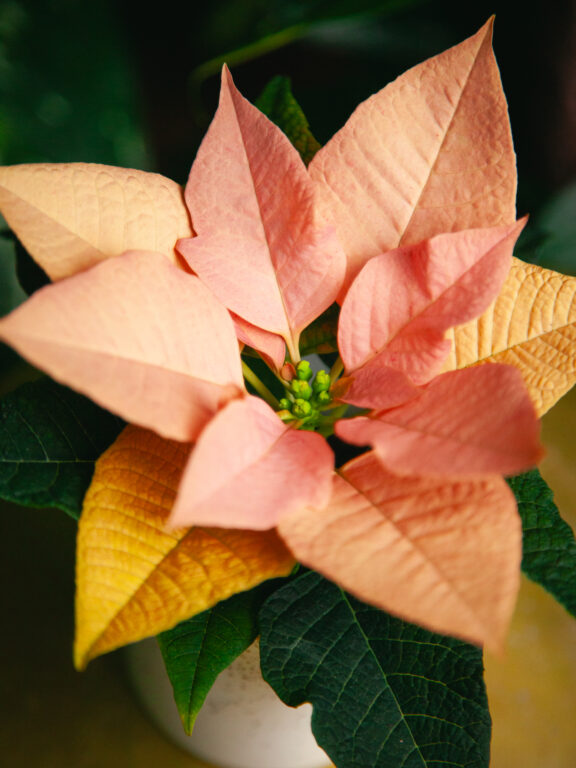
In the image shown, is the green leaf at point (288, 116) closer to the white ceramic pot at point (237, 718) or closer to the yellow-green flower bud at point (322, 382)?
the yellow-green flower bud at point (322, 382)

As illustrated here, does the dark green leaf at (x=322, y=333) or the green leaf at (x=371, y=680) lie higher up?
the dark green leaf at (x=322, y=333)

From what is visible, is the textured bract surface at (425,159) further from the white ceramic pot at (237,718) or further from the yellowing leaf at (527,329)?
the white ceramic pot at (237,718)

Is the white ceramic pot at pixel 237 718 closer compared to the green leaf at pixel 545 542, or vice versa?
the green leaf at pixel 545 542

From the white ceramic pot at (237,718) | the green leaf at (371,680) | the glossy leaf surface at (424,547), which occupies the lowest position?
the white ceramic pot at (237,718)

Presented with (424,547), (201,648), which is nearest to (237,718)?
(201,648)

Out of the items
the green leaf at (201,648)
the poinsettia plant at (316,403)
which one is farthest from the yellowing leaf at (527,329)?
the green leaf at (201,648)
